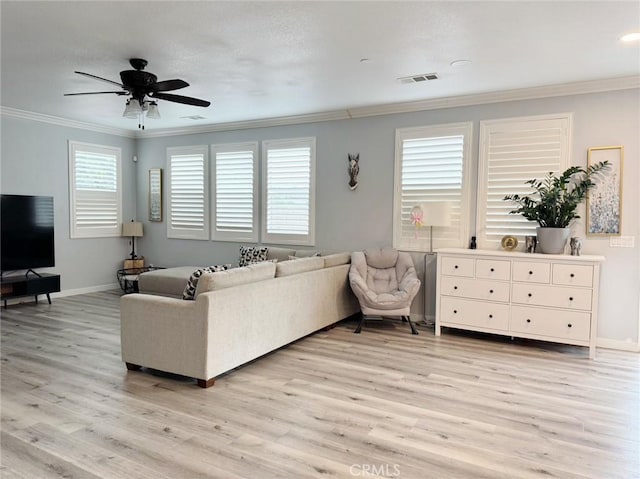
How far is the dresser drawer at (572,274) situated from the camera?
434 centimetres

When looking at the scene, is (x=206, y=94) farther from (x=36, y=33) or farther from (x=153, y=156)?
(x=153, y=156)

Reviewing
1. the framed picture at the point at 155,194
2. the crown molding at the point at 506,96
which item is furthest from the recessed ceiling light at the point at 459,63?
the framed picture at the point at 155,194

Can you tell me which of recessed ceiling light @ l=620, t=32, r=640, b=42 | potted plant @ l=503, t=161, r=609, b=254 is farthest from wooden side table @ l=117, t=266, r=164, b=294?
recessed ceiling light @ l=620, t=32, r=640, b=42

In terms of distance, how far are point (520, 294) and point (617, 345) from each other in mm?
1191

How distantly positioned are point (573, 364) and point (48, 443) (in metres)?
4.37

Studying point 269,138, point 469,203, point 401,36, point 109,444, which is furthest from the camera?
point 269,138

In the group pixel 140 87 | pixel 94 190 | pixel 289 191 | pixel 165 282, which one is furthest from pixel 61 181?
pixel 140 87

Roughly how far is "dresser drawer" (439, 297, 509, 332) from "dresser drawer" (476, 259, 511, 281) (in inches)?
11.9

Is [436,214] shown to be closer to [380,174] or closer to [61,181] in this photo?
[380,174]

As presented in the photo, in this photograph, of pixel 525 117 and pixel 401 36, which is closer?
pixel 401 36

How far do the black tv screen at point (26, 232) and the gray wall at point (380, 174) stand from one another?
1811 millimetres

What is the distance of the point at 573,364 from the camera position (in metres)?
4.20

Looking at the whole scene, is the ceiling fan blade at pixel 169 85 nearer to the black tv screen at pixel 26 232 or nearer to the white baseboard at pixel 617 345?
the black tv screen at pixel 26 232

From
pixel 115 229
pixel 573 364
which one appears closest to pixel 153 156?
pixel 115 229
